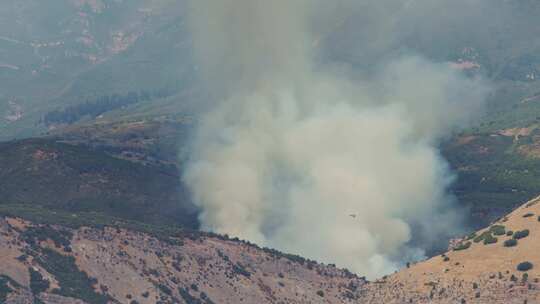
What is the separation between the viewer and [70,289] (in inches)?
7047

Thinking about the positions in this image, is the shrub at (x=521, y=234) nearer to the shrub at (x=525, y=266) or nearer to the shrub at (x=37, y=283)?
the shrub at (x=525, y=266)

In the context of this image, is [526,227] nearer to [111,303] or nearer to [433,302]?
[433,302]

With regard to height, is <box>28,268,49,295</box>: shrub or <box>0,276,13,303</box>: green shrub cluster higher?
<box>28,268,49,295</box>: shrub

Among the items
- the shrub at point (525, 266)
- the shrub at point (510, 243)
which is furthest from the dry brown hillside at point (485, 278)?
the shrub at point (525, 266)

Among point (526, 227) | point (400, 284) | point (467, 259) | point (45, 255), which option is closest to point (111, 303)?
point (45, 255)

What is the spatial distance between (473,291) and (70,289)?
76.3 metres

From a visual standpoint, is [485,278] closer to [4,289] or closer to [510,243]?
[510,243]

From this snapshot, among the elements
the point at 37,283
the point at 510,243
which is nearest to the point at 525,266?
the point at 510,243

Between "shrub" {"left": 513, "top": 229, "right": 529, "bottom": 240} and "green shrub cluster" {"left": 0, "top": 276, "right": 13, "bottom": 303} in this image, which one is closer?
"green shrub cluster" {"left": 0, "top": 276, "right": 13, "bottom": 303}

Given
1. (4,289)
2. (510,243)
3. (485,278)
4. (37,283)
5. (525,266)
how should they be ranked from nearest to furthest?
(4,289), (37,283), (525,266), (485,278), (510,243)

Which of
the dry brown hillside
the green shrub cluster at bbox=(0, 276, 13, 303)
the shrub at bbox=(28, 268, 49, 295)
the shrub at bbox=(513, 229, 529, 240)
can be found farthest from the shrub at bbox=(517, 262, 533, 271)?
the green shrub cluster at bbox=(0, 276, 13, 303)

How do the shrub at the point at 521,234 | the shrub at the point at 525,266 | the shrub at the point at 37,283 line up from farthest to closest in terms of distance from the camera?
the shrub at the point at 521,234
the shrub at the point at 525,266
the shrub at the point at 37,283

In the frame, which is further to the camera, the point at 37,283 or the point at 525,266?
the point at 525,266

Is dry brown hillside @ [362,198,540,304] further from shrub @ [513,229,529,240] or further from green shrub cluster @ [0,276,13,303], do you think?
green shrub cluster @ [0,276,13,303]
